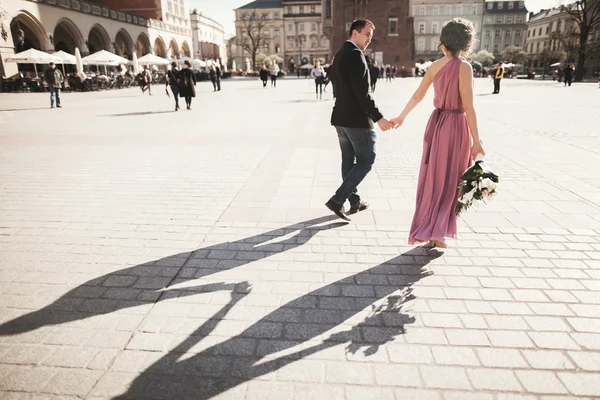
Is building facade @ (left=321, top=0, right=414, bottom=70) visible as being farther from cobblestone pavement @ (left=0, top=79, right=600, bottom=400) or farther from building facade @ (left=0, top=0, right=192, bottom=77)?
cobblestone pavement @ (left=0, top=79, right=600, bottom=400)

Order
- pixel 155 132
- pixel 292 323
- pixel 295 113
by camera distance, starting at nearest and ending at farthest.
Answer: pixel 292 323 → pixel 155 132 → pixel 295 113

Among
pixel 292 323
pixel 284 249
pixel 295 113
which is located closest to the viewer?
pixel 292 323

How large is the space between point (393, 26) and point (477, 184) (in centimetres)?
6063

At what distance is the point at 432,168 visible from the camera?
354 cm

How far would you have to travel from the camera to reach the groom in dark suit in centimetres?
384

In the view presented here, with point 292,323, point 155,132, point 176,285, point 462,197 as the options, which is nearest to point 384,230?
point 462,197

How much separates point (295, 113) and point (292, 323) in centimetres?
1191

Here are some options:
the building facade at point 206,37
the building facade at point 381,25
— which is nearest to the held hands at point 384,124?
the building facade at point 381,25

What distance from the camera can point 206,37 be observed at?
2933 inches

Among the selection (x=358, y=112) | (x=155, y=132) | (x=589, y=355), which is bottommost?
(x=589, y=355)

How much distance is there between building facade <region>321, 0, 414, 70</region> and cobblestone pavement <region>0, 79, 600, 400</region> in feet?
178

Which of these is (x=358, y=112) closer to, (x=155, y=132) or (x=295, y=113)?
(x=155, y=132)

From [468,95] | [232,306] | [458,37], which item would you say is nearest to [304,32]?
[458,37]

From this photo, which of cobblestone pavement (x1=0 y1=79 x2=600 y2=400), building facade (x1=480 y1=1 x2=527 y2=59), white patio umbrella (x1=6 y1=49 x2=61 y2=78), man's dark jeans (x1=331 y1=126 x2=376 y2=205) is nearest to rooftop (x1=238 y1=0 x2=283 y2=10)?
building facade (x1=480 y1=1 x2=527 y2=59)
